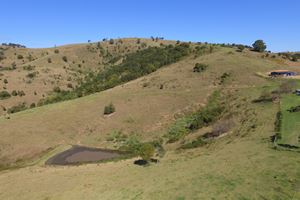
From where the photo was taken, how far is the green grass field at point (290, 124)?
1445 inches

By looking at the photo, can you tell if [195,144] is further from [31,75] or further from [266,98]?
[31,75]

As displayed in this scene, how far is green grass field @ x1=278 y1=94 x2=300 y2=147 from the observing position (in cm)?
3670

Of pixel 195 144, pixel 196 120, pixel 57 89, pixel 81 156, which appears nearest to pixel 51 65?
pixel 57 89

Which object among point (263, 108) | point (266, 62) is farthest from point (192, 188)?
point (266, 62)

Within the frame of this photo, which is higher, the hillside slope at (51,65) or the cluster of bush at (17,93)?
the hillside slope at (51,65)

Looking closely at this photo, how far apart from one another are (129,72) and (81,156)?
56331 millimetres

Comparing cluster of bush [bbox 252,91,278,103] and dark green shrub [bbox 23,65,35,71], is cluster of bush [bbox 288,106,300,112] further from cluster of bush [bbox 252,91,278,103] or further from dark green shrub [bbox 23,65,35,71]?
dark green shrub [bbox 23,65,35,71]

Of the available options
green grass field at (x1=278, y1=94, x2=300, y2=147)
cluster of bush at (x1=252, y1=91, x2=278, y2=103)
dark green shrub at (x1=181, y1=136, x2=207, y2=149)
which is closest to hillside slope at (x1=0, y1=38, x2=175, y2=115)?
dark green shrub at (x1=181, y1=136, x2=207, y2=149)

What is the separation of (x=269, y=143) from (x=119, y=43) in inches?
5363

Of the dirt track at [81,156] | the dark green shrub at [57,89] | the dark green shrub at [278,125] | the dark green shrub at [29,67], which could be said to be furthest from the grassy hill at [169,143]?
the dark green shrub at [29,67]

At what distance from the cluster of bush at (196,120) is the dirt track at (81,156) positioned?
32.6 feet

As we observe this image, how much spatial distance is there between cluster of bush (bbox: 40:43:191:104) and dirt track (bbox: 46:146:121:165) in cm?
3559

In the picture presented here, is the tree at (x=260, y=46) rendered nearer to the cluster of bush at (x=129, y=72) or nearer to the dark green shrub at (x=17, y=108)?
the cluster of bush at (x=129, y=72)

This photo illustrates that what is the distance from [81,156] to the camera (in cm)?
5216
